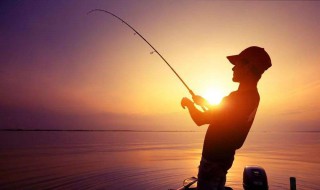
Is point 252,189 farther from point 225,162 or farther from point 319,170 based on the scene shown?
point 319,170

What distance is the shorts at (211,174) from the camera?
317 cm

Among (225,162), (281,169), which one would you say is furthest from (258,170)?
(281,169)

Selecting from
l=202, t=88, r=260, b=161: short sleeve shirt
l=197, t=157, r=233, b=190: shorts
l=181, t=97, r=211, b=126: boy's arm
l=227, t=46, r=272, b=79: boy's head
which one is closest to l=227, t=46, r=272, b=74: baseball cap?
l=227, t=46, r=272, b=79: boy's head

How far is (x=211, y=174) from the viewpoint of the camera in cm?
320

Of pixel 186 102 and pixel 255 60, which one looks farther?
pixel 186 102

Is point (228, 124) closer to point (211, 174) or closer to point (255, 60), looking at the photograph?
point (211, 174)

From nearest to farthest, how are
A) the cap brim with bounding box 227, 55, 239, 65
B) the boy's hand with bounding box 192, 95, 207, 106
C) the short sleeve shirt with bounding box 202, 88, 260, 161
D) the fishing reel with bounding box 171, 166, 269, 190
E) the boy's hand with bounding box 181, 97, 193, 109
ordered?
the short sleeve shirt with bounding box 202, 88, 260, 161
the cap brim with bounding box 227, 55, 239, 65
the boy's hand with bounding box 181, 97, 193, 109
the boy's hand with bounding box 192, 95, 207, 106
the fishing reel with bounding box 171, 166, 269, 190

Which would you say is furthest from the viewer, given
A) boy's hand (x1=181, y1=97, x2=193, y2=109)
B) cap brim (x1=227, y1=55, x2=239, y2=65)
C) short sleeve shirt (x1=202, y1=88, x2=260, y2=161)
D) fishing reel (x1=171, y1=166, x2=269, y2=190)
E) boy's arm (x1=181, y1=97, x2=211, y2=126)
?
fishing reel (x1=171, y1=166, x2=269, y2=190)

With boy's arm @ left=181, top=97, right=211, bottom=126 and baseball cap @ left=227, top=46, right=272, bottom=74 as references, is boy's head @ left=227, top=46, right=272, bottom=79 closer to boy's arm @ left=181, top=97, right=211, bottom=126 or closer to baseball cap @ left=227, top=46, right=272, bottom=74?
baseball cap @ left=227, top=46, right=272, bottom=74

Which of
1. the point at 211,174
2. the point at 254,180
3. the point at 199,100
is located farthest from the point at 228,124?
the point at 254,180

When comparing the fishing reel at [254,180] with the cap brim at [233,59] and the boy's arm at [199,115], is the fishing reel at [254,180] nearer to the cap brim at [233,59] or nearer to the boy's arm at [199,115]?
the boy's arm at [199,115]

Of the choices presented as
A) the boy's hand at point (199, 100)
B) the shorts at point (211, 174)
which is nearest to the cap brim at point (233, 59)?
the boy's hand at point (199, 100)

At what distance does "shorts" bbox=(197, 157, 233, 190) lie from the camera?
317cm

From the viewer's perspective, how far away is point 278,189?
51.2 ft
